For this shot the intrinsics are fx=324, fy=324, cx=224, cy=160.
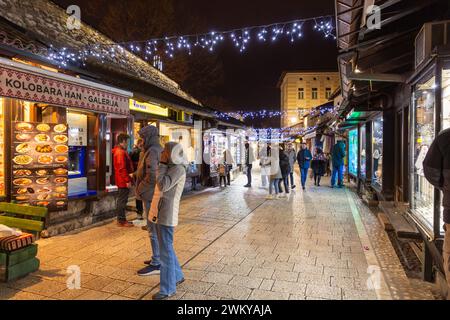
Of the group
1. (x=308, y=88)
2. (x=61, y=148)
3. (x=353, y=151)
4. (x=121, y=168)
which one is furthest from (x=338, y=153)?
(x=308, y=88)

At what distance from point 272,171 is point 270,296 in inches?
299

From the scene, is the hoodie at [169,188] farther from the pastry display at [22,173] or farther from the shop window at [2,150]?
the shop window at [2,150]

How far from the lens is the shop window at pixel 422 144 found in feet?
16.8

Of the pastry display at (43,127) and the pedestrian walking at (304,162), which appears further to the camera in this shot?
the pedestrian walking at (304,162)

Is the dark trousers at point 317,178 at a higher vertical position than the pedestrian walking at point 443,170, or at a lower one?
lower

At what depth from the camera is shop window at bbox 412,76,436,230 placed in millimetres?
5109

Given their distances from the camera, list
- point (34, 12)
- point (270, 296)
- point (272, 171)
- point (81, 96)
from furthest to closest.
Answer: point (272, 171), point (34, 12), point (81, 96), point (270, 296)

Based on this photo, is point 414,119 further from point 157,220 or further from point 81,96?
point 81,96

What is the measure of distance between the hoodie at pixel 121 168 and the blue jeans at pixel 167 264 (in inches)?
142

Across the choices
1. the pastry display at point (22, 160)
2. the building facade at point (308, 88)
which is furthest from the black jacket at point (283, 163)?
the building facade at point (308, 88)

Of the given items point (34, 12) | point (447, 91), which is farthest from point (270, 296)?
point (34, 12)

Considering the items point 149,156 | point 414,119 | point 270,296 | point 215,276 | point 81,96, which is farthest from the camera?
point 81,96

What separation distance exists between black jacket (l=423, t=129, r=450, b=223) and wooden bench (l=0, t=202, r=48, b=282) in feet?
17.0

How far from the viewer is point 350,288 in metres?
4.22
